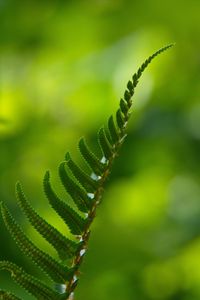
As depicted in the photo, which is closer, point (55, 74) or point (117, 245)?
point (117, 245)

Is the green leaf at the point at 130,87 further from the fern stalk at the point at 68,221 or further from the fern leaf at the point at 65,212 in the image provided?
the fern leaf at the point at 65,212

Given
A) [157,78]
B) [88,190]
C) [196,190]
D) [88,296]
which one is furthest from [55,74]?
[88,190]

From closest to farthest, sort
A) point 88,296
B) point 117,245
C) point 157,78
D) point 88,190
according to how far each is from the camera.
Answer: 1. point 88,190
2. point 88,296
3. point 117,245
4. point 157,78

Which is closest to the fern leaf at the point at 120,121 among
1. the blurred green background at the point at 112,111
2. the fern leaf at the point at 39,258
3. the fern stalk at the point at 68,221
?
the fern stalk at the point at 68,221

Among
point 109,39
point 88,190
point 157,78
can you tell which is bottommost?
point 157,78

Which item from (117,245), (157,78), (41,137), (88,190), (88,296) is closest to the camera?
(88,190)

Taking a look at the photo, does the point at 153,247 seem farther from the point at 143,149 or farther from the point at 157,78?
the point at 157,78

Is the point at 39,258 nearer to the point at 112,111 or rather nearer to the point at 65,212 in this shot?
the point at 65,212
